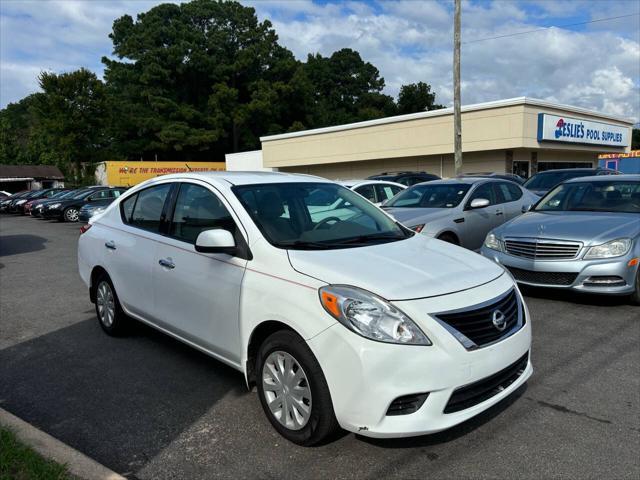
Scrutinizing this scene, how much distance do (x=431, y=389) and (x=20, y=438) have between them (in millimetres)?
2426

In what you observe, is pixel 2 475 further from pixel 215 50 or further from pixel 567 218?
pixel 215 50

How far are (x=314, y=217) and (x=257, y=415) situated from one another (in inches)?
59.5

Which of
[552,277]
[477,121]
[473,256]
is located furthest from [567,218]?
[477,121]

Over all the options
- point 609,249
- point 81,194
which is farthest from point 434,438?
point 81,194

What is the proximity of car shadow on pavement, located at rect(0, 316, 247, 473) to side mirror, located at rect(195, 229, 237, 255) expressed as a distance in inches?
45.9

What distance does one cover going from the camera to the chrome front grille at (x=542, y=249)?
20.4 feet

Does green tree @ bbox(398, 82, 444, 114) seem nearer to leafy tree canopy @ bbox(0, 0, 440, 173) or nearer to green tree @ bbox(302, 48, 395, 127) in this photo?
green tree @ bbox(302, 48, 395, 127)

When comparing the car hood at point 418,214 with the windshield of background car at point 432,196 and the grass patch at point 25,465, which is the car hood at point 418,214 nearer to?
the windshield of background car at point 432,196

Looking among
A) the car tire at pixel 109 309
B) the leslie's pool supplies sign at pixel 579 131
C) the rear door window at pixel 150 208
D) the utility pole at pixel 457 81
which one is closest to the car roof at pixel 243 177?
the rear door window at pixel 150 208

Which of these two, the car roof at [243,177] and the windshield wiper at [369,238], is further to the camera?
the car roof at [243,177]

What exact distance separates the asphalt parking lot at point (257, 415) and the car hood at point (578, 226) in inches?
36.3

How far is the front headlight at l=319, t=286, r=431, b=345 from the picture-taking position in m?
2.92

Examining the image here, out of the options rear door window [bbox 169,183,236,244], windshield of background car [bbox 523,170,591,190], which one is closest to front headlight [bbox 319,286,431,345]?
rear door window [bbox 169,183,236,244]

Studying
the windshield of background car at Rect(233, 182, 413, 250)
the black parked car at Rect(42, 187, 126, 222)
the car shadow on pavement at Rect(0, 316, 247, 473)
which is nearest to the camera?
the car shadow on pavement at Rect(0, 316, 247, 473)
